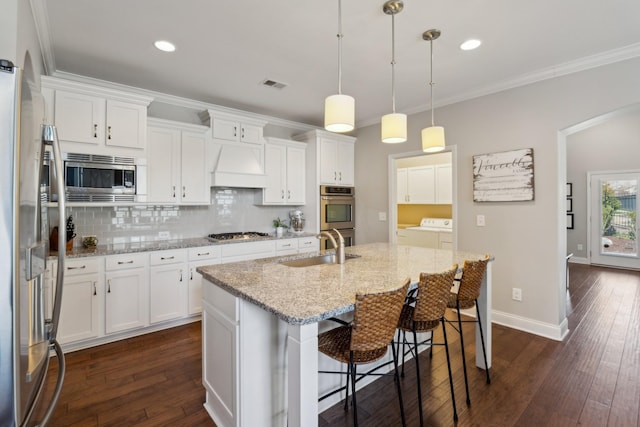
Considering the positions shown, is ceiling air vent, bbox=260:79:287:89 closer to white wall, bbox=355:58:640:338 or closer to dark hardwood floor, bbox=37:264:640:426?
white wall, bbox=355:58:640:338

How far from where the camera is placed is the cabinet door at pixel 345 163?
4863 millimetres

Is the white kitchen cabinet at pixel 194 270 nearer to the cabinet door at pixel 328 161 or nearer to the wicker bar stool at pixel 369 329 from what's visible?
the cabinet door at pixel 328 161

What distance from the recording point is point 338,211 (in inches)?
190

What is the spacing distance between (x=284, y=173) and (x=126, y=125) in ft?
6.62

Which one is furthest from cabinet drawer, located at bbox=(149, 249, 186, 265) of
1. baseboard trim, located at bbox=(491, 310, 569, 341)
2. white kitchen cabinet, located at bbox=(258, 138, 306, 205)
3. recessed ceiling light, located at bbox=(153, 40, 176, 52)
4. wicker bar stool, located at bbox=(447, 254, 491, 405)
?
baseboard trim, located at bbox=(491, 310, 569, 341)

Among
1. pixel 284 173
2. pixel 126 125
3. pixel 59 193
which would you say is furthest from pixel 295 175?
pixel 59 193

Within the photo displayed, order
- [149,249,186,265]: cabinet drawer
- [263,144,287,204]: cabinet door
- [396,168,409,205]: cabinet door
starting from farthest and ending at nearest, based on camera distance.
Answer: [396,168,409,205]: cabinet door → [263,144,287,204]: cabinet door → [149,249,186,265]: cabinet drawer

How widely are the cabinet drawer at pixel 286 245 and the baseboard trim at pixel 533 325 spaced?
8.36ft

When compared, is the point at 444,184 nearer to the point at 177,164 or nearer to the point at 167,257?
the point at 177,164

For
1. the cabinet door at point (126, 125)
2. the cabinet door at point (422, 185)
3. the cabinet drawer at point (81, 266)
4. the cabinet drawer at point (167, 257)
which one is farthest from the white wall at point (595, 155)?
the cabinet drawer at point (81, 266)

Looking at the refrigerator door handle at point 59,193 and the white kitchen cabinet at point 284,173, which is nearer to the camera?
the refrigerator door handle at point 59,193

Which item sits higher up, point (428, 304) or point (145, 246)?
point (145, 246)

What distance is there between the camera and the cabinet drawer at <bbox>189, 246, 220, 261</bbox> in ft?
11.3

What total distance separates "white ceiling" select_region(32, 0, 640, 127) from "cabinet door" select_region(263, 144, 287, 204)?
91cm
